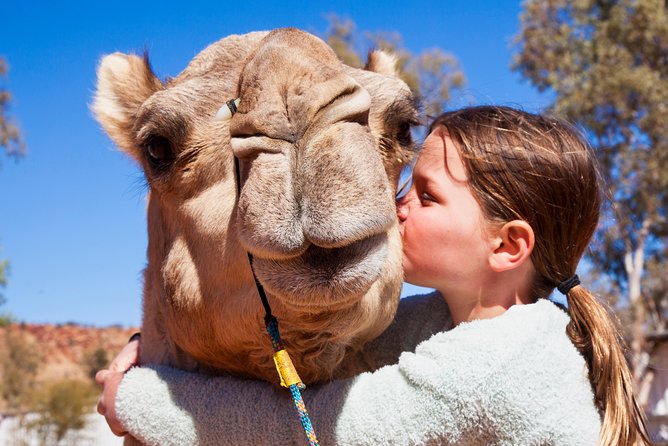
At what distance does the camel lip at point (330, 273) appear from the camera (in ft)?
7.26

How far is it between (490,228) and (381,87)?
708mm

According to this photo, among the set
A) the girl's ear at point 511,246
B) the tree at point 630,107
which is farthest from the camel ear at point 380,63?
the tree at point 630,107

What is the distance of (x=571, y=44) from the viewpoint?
78.0 ft

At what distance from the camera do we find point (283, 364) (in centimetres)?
249

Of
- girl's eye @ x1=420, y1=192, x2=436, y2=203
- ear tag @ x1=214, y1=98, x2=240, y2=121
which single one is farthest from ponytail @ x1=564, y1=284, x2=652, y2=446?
ear tag @ x1=214, y1=98, x2=240, y2=121

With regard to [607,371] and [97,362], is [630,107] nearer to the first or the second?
[607,371]

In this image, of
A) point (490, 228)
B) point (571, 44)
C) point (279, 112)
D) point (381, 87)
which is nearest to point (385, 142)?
point (381, 87)

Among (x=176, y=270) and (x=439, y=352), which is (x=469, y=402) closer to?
(x=439, y=352)

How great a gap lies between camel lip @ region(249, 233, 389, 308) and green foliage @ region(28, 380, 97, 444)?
2056 centimetres

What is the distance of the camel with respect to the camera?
2217mm

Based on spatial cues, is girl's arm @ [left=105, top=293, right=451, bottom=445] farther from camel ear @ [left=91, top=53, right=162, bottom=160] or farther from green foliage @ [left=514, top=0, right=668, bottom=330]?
green foliage @ [left=514, top=0, right=668, bottom=330]

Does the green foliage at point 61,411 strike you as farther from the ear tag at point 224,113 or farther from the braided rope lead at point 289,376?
the braided rope lead at point 289,376

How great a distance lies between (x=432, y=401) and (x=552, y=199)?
1065 millimetres

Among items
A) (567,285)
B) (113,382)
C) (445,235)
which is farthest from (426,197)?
(113,382)
